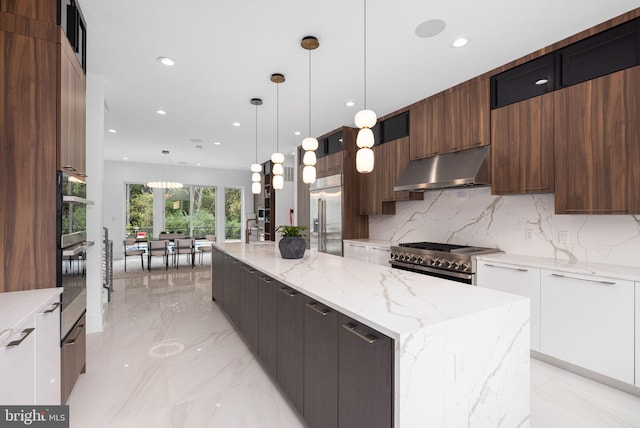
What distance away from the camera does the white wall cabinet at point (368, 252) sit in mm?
4326

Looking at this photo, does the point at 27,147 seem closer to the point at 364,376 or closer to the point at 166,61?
the point at 166,61

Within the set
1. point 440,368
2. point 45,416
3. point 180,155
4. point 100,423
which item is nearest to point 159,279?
point 180,155

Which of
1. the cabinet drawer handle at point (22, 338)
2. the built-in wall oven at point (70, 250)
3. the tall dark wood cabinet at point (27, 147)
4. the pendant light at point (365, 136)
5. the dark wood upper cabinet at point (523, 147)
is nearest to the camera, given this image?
the cabinet drawer handle at point (22, 338)

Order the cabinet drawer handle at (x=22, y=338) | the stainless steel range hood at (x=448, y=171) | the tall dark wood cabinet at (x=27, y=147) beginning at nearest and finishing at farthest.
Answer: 1. the cabinet drawer handle at (x=22, y=338)
2. the tall dark wood cabinet at (x=27, y=147)
3. the stainless steel range hood at (x=448, y=171)

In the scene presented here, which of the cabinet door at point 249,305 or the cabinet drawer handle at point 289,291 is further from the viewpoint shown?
the cabinet door at point 249,305

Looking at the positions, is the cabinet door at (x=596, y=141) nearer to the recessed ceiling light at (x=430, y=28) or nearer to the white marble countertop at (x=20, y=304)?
the recessed ceiling light at (x=430, y=28)

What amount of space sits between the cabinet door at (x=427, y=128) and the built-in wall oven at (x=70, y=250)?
12.0 ft

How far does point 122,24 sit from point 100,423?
9.39 ft

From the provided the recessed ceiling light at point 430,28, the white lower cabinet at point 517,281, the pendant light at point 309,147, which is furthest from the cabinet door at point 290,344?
the recessed ceiling light at point 430,28

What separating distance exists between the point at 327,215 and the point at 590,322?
149 inches

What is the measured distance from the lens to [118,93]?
153 inches

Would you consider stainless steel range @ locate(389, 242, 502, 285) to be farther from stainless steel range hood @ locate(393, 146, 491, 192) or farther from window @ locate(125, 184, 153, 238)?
window @ locate(125, 184, 153, 238)

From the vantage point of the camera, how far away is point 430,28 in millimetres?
2496

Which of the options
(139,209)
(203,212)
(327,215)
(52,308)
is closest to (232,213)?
(203,212)
